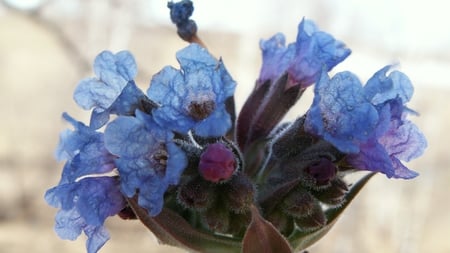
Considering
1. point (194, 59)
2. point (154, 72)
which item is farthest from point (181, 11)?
point (154, 72)

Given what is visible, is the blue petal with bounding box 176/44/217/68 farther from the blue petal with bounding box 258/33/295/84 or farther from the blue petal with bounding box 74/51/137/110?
the blue petal with bounding box 258/33/295/84

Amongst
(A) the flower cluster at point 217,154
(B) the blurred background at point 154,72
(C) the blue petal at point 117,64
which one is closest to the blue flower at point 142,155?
(A) the flower cluster at point 217,154

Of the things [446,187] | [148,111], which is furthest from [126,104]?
[446,187]

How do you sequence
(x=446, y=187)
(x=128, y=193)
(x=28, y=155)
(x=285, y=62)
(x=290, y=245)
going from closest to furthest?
1. (x=128, y=193)
2. (x=290, y=245)
3. (x=285, y=62)
4. (x=446, y=187)
5. (x=28, y=155)

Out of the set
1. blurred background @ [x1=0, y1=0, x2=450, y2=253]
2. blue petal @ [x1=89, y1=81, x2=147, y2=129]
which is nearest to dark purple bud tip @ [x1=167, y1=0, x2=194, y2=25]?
blue petal @ [x1=89, y1=81, x2=147, y2=129]

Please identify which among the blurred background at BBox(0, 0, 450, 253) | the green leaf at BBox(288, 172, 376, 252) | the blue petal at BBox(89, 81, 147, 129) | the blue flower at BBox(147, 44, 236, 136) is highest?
the blue flower at BBox(147, 44, 236, 136)

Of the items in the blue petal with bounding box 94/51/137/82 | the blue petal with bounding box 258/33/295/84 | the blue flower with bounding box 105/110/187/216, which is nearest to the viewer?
the blue flower with bounding box 105/110/187/216

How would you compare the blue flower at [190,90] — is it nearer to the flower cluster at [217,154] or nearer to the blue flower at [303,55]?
the flower cluster at [217,154]

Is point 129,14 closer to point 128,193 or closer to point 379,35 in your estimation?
point 379,35
